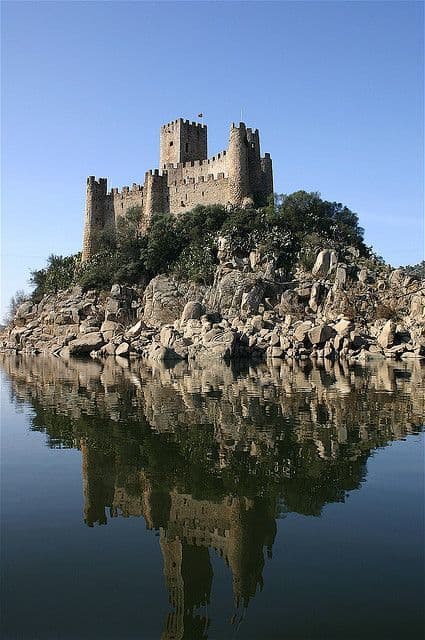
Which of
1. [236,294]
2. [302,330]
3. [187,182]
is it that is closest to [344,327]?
[302,330]

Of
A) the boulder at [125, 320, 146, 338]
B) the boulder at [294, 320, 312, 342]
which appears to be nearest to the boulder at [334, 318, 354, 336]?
the boulder at [294, 320, 312, 342]

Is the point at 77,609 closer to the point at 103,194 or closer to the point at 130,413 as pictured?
the point at 130,413

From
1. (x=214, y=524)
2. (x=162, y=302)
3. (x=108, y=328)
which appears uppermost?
(x=162, y=302)

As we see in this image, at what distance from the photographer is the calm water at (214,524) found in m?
5.15

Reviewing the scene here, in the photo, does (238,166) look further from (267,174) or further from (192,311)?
(192,311)

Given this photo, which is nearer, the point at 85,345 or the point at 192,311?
the point at 192,311

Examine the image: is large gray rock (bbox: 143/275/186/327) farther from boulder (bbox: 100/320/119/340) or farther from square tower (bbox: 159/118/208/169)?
square tower (bbox: 159/118/208/169)

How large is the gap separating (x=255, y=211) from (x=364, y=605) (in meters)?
42.8

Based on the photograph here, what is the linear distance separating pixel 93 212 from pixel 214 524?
170ft

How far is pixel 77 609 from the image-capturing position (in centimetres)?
525

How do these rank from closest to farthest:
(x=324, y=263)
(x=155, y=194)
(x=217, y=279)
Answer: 1. (x=324, y=263)
2. (x=217, y=279)
3. (x=155, y=194)

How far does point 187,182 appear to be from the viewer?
5119cm

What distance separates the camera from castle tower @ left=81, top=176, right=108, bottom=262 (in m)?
56.3

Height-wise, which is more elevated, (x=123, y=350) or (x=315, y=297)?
(x=315, y=297)
